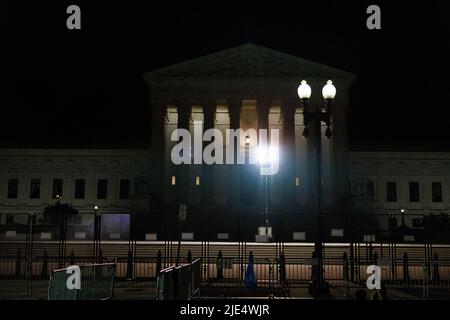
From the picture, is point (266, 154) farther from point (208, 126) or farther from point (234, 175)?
point (208, 126)

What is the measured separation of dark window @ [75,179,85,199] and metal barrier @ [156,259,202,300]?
191ft

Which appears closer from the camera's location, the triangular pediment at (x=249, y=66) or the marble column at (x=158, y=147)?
the triangular pediment at (x=249, y=66)

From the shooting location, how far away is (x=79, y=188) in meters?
73.0

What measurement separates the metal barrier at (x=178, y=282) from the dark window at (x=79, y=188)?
191ft

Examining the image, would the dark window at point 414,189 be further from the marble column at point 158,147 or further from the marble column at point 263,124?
the marble column at point 158,147

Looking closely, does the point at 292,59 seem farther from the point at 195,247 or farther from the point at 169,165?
the point at 195,247

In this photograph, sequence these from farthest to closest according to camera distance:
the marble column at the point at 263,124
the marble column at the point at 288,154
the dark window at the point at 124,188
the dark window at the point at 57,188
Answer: the dark window at the point at 57,188
the dark window at the point at 124,188
the marble column at the point at 263,124
the marble column at the point at 288,154

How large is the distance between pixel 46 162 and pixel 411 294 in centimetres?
6247

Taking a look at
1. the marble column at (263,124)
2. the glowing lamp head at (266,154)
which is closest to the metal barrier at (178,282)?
the glowing lamp head at (266,154)

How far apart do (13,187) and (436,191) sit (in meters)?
57.1

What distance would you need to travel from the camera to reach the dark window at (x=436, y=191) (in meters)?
72.4

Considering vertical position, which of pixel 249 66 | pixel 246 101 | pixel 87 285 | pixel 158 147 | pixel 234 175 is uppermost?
pixel 249 66

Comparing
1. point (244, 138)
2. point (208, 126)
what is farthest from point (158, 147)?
point (244, 138)
